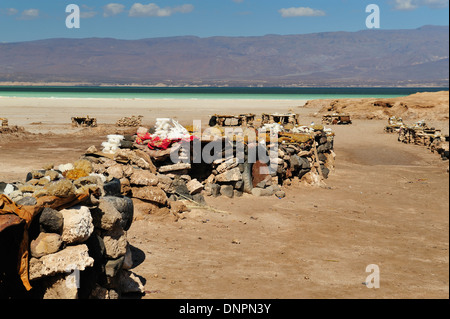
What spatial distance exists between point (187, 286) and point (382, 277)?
291cm

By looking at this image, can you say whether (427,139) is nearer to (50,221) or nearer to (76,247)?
(76,247)

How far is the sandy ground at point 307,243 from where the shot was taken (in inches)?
281

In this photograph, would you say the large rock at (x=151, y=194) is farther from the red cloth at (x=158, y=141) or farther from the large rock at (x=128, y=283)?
the large rock at (x=128, y=283)

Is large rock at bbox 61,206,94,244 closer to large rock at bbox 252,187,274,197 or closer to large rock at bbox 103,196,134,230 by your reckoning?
large rock at bbox 103,196,134,230

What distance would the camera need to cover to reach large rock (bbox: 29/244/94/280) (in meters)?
5.44

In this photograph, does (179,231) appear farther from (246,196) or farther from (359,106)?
(359,106)

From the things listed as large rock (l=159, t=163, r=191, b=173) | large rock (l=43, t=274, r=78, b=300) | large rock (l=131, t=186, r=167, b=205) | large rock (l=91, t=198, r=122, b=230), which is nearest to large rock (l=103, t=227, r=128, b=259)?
large rock (l=91, t=198, r=122, b=230)

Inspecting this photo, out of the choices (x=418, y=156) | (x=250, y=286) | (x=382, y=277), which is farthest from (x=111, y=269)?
(x=418, y=156)

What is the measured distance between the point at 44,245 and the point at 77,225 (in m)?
0.43

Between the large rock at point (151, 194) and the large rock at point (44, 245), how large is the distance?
5.75 meters

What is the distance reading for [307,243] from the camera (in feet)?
32.8

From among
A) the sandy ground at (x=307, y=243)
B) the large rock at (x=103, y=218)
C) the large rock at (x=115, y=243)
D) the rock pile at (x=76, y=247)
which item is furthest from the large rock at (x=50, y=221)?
the sandy ground at (x=307, y=243)

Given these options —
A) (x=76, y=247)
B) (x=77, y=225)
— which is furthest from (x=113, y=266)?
(x=77, y=225)

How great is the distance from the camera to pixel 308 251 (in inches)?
372
